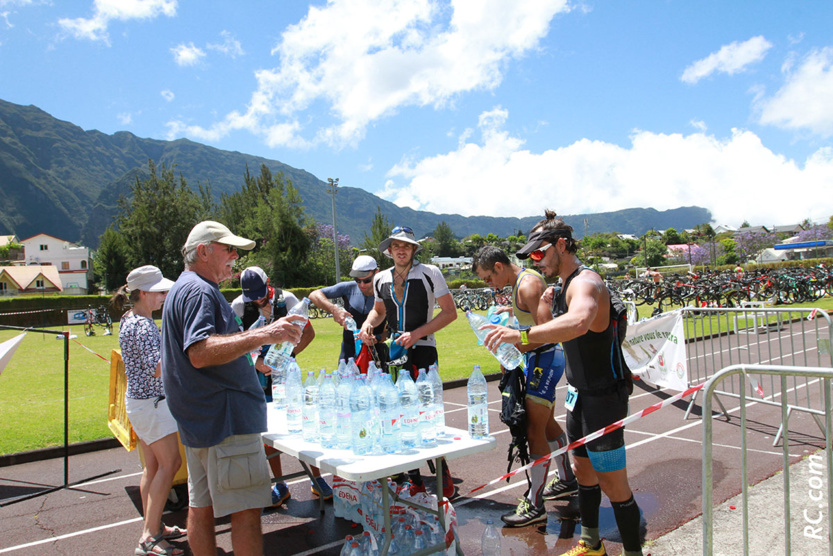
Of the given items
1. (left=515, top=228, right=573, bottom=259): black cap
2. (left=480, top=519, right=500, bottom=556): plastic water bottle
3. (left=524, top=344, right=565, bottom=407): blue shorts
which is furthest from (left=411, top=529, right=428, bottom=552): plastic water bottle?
(left=515, top=228, right=573, bottom=259): black cap

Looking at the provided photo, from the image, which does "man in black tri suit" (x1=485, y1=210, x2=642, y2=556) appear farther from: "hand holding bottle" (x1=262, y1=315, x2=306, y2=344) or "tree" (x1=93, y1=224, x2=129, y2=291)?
"tree" (x1=93, y1=224, x2=129, y2=291)

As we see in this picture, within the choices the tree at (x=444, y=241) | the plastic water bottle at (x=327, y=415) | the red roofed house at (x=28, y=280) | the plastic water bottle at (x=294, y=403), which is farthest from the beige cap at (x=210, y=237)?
the tree at (x=444, y=241)

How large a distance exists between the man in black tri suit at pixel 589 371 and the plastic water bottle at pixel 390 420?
68 centimetres

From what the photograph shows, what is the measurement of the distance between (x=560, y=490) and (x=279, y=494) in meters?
2.52

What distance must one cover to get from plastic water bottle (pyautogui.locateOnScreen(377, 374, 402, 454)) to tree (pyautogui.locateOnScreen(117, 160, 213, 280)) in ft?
206

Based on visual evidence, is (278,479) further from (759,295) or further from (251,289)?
(759,295)

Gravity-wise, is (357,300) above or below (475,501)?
above

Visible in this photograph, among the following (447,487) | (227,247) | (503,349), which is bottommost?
(447,487)

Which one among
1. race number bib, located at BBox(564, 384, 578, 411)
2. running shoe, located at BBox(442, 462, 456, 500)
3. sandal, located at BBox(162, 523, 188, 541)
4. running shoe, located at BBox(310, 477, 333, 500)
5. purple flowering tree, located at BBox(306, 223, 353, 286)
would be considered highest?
purple flowering tree, located at BBox(306, 223, 353, 286)

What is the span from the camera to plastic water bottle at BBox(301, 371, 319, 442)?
356 centimetres

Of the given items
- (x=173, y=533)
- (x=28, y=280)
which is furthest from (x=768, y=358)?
(x=28, y=280)

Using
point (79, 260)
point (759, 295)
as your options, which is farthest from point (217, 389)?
point (79, 260)

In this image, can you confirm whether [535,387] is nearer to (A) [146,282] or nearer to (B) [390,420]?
(B) [390,420]

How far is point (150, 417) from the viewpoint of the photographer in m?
3.97
